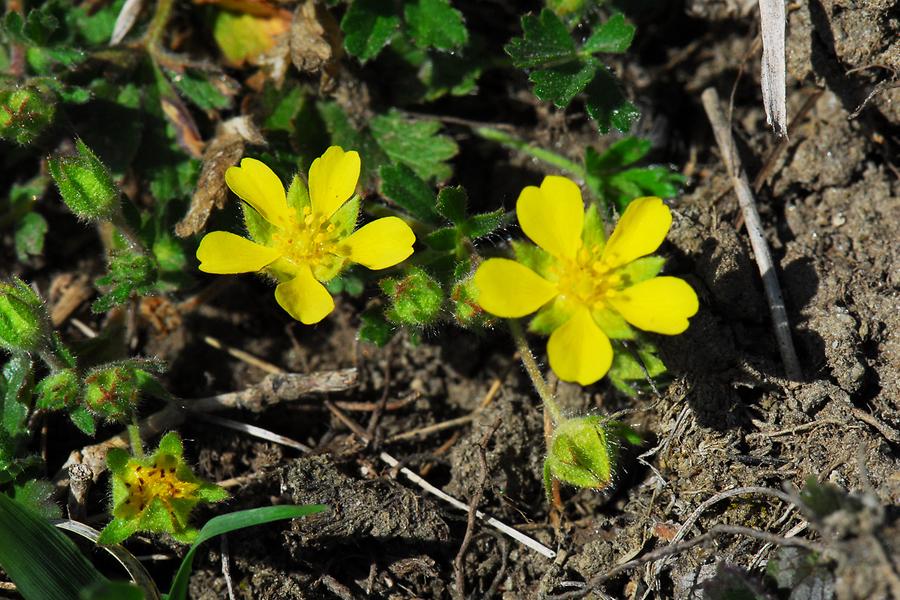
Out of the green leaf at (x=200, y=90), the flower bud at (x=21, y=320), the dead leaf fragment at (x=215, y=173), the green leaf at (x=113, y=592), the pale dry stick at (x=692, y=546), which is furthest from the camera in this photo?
the green leaf at (x=200, y=90)

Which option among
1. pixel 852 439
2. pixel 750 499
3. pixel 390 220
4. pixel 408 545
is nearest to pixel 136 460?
pixel 408 545

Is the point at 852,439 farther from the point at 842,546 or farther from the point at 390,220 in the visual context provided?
the point at 390,220

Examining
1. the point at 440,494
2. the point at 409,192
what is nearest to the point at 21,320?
the point at 409,192

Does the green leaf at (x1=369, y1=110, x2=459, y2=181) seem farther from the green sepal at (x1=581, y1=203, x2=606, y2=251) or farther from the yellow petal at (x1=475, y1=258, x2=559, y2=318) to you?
the yellow petal at (x1=475, y1=258, x2=559, y2=318)

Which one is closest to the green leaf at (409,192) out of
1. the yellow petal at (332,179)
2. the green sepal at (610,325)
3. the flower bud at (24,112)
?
the yellow petal at (332,179)

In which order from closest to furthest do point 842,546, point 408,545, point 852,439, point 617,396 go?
point 842,546, point 852,439, point 408,545, point 617,396

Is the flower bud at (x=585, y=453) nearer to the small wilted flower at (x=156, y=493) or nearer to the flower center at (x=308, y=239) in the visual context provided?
A: the flower center at (x=308, y=239)

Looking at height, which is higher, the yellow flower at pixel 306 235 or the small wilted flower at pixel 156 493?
the yellow flower at pixel 306 235
